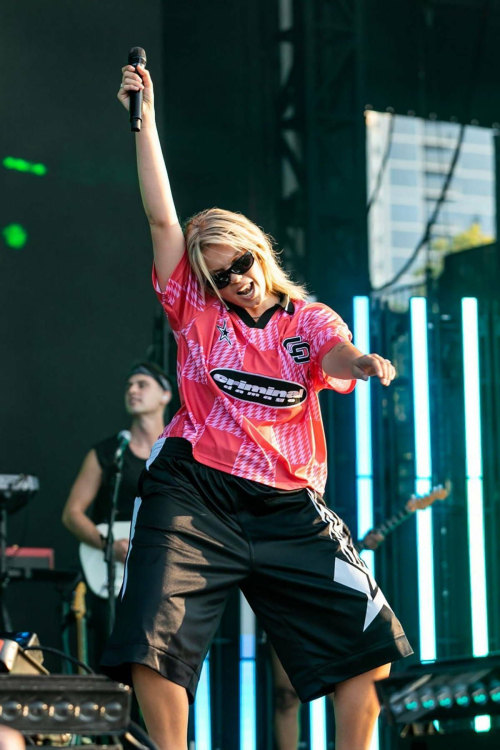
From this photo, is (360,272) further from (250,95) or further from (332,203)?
(250,95)

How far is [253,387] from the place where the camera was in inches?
104

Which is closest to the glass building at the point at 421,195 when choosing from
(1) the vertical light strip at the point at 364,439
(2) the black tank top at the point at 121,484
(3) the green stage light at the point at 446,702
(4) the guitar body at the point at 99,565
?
(1) the vertical light strip at the point at 364,439

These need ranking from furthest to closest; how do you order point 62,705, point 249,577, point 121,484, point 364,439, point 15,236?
point 15,236
point 364,439
point 121,484
point 249,577
point 62,705

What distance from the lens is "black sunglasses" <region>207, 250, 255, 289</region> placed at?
2732 millimetres

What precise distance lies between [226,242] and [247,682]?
314 cm

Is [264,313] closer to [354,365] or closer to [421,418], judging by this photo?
[354,365]

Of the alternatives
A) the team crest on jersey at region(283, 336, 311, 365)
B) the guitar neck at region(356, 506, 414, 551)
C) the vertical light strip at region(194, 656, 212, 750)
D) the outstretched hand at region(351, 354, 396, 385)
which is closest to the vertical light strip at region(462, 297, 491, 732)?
the guitar neck at region(356, 506, 414, 551)

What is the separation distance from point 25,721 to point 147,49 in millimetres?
5910

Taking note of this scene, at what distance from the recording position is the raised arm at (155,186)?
8.96ft

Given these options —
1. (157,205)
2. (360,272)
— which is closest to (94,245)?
(360,272)

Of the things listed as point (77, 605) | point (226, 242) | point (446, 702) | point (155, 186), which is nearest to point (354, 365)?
point (226, 242)

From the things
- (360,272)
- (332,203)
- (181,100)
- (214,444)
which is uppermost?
(181,100)

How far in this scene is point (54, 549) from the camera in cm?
659

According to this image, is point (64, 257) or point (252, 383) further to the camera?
point (64, 257)
